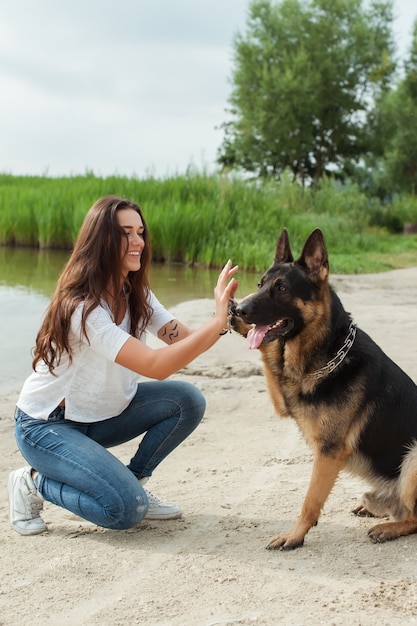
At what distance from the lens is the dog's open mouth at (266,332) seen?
11.7ft

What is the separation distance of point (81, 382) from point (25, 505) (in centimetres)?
73

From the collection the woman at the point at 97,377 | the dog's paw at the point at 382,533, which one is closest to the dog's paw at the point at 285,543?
the dog's paw at the point at 382,533

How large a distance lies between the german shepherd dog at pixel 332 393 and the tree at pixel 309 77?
3696cm

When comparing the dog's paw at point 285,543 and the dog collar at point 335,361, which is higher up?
the dog collar at point 335,361

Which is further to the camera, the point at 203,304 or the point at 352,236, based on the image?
the point at 352,236

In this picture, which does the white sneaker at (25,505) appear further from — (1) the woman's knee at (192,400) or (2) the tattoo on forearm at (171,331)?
(2) the tattoo on forearm at (171,331)

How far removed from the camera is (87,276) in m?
3.75

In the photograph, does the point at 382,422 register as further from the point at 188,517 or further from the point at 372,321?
the point at 372,321

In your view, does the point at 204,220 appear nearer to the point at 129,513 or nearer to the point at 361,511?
the point at 361,511

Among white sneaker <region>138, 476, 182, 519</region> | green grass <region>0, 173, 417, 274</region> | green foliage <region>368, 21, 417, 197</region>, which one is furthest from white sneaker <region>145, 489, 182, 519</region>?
green foliage <region>368, 21, 417, 197</region>

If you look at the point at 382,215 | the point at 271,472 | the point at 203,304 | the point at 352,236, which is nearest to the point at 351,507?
the point at 271,472

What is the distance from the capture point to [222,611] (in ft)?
9.34

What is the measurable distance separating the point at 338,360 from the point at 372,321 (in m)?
5.17

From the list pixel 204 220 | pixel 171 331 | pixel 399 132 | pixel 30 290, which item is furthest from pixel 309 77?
pixel 171 331
